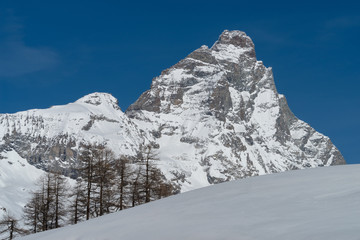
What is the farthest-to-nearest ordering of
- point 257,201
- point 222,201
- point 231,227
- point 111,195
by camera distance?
point 111,195 < point 222,201 < point 257,201 < point 231,227

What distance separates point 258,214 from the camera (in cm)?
1095

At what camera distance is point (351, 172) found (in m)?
14.8

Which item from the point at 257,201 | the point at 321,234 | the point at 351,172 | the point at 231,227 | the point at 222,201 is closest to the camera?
the point at 321,234

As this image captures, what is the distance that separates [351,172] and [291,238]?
270 inches

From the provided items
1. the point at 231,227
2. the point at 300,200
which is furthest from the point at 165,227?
the point at 300,200

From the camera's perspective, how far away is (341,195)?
37.6 feet

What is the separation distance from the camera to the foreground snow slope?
9.31m

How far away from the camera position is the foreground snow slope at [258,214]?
367 inches

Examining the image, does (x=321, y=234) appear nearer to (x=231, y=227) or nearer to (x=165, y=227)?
(x=231, y=227)

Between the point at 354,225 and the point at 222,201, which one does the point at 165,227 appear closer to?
the point at 222,201

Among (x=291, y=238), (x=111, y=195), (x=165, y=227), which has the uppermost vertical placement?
(x=111, y=195)

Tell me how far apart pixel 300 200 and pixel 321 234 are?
312cm

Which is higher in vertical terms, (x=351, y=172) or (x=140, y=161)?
(x=140, y=161)

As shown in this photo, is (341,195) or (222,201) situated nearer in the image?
(341,195)
